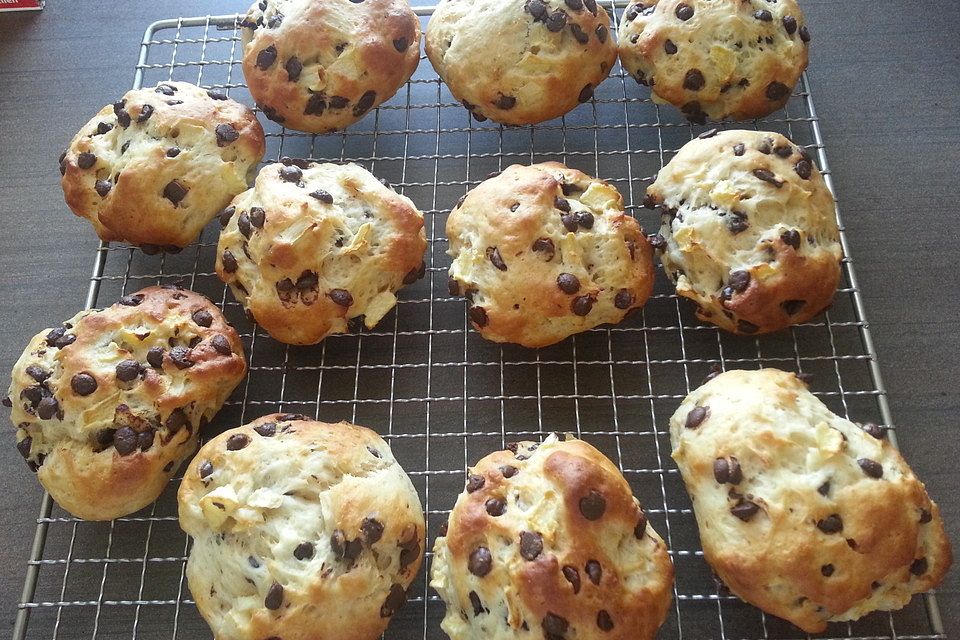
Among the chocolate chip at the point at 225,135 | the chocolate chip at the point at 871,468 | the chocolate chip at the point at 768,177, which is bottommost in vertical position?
the chocolate chip at the point at 871,468

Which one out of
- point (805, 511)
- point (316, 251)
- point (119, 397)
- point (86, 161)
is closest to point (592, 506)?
point (805, 511)

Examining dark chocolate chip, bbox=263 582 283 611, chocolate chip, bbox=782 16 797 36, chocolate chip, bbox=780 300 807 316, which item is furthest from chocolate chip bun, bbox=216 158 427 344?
chocolate chip, bbox=782 16 797 36

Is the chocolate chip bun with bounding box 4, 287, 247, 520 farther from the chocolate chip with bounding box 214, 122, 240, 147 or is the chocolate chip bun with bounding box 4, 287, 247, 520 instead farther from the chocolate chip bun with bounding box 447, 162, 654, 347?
the chocolate chip bun with bounding box 447, 162, 654, 347

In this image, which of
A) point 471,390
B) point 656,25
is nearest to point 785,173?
point 656,25

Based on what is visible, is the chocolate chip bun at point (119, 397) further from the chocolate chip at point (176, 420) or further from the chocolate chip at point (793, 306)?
the chocolate chip at point (793, 306)

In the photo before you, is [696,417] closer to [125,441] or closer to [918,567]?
[918,567]

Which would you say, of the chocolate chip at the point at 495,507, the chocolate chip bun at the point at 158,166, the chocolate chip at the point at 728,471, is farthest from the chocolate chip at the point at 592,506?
the chocolate chip bun at the point at 158,166
